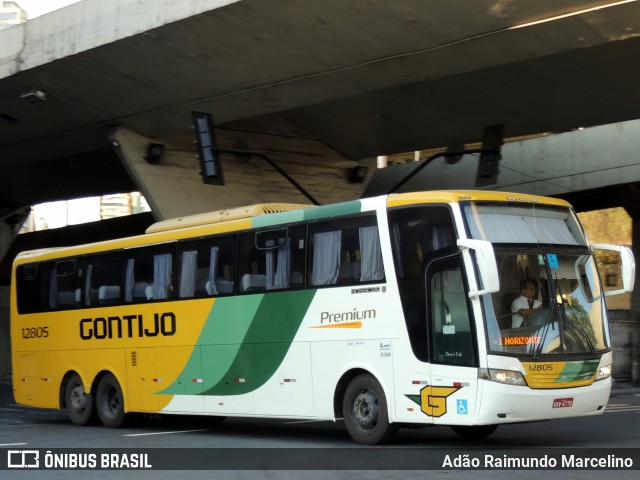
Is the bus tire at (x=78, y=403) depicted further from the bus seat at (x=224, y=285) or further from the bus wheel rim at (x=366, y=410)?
the bus wheel rim at (x=366, y=410)

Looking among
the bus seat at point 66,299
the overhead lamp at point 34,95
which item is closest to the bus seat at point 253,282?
the bus seat at point 66,299

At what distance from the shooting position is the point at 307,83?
22812mm

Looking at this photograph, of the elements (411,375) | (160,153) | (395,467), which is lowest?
(395,467)

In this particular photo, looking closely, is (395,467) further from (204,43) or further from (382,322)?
(204,43)

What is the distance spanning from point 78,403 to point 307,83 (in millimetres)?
8706

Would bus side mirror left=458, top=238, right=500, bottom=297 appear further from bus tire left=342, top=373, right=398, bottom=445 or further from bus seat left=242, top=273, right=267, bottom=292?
bus seat left=242, top=273, right=267, bottom=292

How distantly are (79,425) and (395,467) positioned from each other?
9.71 metres

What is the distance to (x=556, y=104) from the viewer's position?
81.6 feet

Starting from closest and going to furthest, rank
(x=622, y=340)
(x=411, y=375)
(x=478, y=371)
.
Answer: (x=478, y=371) < (x=411, y=375) < (x=622, y=340)

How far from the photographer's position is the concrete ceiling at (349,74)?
1911 centimetres

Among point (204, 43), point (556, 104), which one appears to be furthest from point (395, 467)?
point (556, 104)

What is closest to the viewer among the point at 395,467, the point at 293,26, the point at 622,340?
the point at 395,467

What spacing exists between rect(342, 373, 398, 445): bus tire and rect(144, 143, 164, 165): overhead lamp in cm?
1478

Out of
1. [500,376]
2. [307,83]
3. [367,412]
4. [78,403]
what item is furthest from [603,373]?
[307,83]
